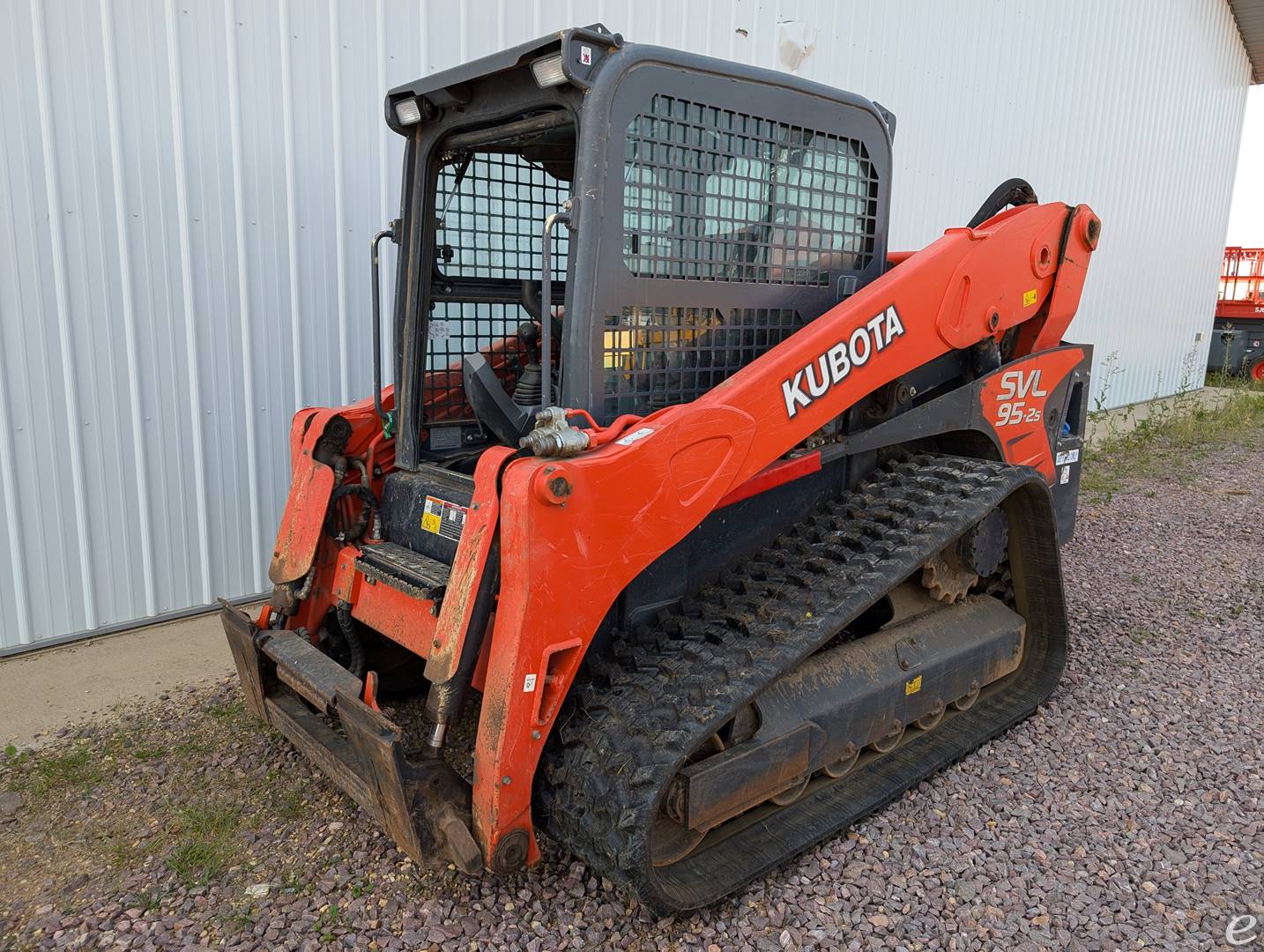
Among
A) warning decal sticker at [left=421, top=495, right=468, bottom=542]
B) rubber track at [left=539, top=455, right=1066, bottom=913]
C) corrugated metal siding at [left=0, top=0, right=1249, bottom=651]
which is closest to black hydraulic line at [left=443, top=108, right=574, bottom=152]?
warning decal sticker at [left=421, top=495, right=468, bottom=542]

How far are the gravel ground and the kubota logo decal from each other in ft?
4.38

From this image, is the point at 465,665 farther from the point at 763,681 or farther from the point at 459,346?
the point at 459,346

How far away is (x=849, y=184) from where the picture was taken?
3223 millimetres

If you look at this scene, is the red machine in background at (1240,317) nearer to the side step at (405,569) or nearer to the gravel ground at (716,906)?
the gravel ground at (716,906)

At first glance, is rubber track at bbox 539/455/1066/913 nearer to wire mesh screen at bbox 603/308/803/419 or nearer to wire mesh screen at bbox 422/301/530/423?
wire mesh screen at bbox 603/308/803/419

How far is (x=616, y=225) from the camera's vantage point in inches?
102

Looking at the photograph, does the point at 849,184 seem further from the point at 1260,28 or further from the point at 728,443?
the point at 1260,28

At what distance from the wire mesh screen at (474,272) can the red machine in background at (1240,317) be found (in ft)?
51.4

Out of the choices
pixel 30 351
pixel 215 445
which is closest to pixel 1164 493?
pixel 215 445

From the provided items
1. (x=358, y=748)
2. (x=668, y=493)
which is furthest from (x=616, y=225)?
(x=358, y=748)

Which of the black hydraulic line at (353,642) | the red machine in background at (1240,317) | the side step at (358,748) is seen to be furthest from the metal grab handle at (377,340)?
the red machine in background at (1240,317)

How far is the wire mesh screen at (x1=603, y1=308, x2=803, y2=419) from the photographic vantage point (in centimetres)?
269

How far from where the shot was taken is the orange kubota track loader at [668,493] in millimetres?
2420

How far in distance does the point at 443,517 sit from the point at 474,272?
112 centimetres
